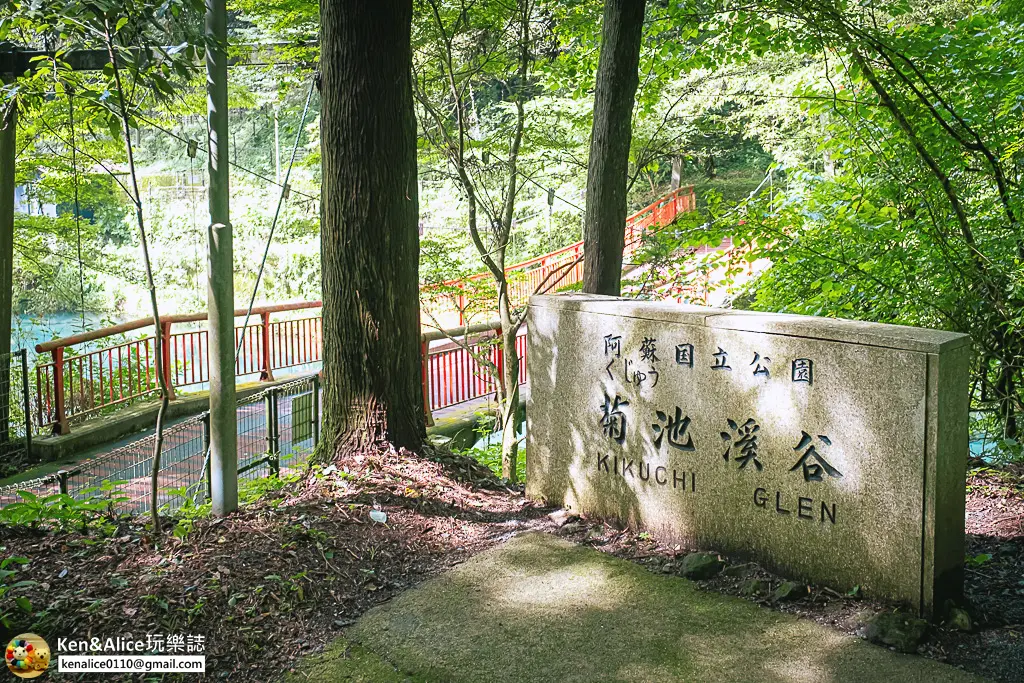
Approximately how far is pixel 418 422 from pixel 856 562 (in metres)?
2.93

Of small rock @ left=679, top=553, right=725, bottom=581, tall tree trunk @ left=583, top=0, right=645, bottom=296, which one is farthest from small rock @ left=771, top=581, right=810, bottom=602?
tall tree trunk @ left=583, top=0, right=645, bottom=296

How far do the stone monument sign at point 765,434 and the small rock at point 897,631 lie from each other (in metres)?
0.13

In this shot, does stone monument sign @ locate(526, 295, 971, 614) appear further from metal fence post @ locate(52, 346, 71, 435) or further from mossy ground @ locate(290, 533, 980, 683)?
metal fence post @ locate(52, 346, 71, 435)

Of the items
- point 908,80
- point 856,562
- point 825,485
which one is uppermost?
point 908,80

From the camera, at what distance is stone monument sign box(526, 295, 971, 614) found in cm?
371

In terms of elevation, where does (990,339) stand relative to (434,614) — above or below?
above

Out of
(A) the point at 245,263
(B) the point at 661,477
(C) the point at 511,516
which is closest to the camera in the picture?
(B) the point at 661,477

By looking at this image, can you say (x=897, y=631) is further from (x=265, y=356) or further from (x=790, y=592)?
(x=265, y=356)

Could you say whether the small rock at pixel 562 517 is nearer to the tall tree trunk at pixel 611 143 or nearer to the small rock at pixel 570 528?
the small rock at pixel 570 528

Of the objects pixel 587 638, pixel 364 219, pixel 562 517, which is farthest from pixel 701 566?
pixel 364 219

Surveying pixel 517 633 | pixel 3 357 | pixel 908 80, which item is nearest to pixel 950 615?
pixel 517 633

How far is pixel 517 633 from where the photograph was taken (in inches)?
152

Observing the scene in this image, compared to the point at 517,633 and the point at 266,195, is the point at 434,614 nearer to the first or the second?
the point at 517,633

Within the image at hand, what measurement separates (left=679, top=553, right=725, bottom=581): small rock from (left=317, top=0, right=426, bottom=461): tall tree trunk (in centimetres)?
212
